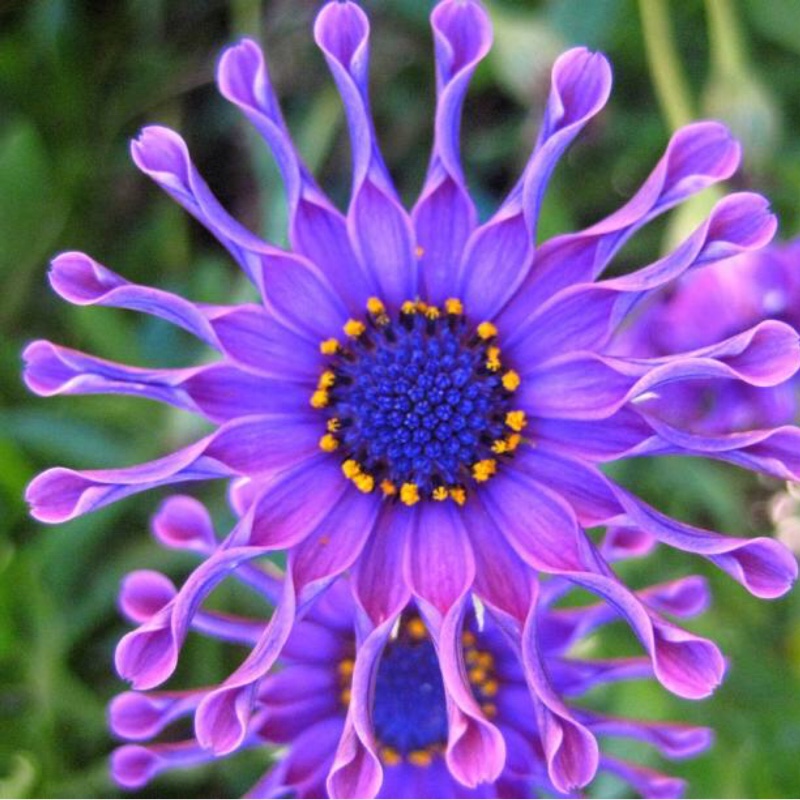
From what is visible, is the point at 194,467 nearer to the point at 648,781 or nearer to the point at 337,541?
the point at 337,541

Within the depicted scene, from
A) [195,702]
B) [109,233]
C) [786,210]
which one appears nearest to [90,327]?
[109,233]

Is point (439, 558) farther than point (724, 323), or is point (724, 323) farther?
point (724, 323)

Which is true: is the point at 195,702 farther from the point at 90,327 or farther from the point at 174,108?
the point at 174,108

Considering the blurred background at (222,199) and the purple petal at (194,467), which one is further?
the blurred background at (222,199)

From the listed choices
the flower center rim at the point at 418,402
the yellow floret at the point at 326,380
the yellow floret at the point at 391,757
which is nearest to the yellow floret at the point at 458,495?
the flower center rim at the point at 418,402

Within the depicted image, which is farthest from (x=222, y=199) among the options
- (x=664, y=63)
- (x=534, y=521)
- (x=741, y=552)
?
(x=741, y=552)

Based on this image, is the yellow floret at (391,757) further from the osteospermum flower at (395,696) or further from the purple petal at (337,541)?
the purple petal at (337,541)

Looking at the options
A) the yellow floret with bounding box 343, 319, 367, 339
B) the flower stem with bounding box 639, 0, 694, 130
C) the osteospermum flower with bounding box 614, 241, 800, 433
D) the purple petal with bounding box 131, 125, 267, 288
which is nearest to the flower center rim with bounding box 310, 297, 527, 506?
the yellow floret with bounding box 343, 319, 367, 339
